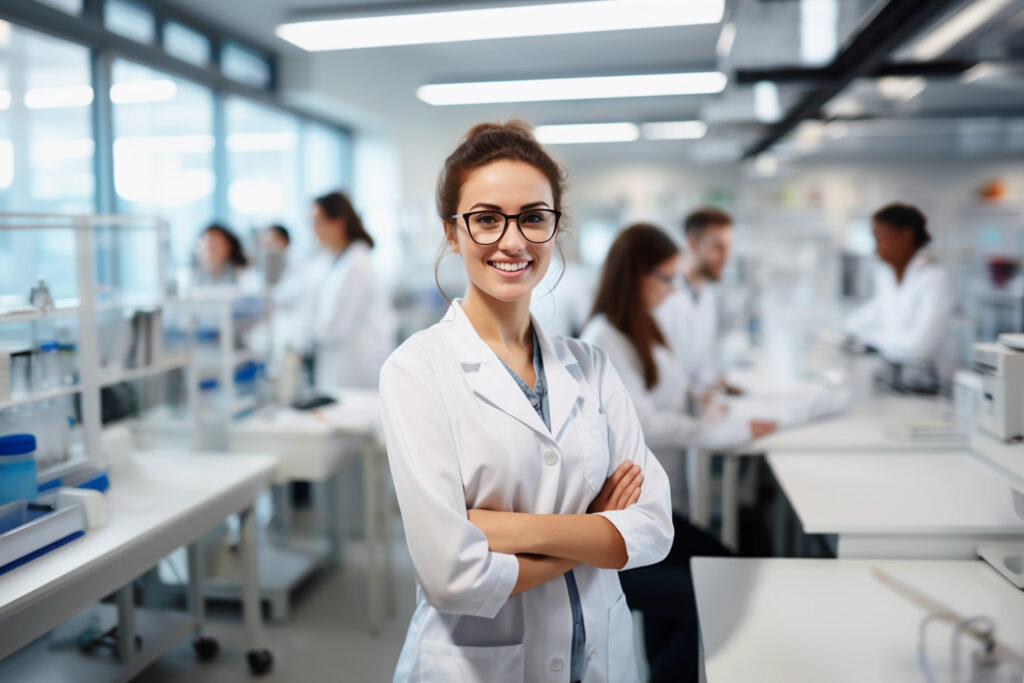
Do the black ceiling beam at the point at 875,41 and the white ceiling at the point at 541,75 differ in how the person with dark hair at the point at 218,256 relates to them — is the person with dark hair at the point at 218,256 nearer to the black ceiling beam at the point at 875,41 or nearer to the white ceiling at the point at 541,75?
the white ceiling at the point at 541,75

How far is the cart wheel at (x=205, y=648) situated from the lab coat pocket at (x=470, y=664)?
1.63 m

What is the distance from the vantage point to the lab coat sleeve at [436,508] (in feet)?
3.62

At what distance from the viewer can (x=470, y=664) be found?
1190 mm

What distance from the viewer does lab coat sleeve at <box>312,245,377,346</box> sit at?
385 cm

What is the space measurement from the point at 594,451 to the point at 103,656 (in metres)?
1.80

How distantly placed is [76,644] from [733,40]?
326cm

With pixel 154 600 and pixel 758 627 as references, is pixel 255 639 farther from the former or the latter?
pixel 758 627

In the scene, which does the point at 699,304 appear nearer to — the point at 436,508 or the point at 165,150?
the point at 436,508

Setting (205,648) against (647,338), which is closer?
(647,338)

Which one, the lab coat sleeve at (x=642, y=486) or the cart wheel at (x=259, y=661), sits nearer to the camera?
the lab coat sleeve at (x=642, y=486)

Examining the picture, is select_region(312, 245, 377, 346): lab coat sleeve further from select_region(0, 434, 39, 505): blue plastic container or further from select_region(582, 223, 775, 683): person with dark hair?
select_region(0, 434, 39, 505): blue plastic container

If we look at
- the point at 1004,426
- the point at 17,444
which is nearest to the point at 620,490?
the point at 1004,426

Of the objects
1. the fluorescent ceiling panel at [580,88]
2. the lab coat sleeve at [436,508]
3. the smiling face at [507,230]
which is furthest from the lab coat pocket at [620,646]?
the fluorescent ceiling panel at [580,88]

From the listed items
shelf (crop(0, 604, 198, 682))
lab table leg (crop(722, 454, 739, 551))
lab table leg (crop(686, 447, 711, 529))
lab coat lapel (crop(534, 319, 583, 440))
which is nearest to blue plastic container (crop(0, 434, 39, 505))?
shelf (crop(0, 604, 198, 682))
